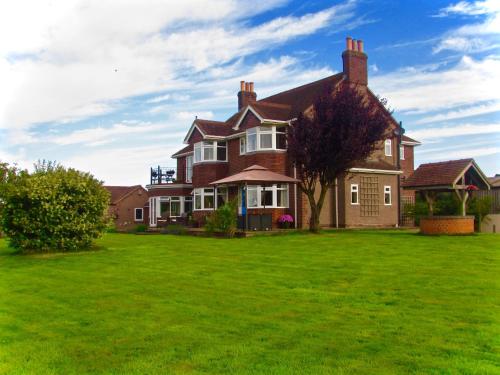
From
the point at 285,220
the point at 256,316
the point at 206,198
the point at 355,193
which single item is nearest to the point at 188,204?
the point at 206,198

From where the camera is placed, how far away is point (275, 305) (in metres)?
9.16

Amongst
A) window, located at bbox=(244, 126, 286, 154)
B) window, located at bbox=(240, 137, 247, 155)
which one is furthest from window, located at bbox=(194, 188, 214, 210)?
window, located at bbox=(244, 126, 286, 154)

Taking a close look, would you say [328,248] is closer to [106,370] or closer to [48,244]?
[48,244]

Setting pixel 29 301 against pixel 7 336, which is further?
pixel 29 301

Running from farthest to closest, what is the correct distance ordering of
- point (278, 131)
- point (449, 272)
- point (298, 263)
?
point (278, 131) → point (298, 263) → point (449, 272)

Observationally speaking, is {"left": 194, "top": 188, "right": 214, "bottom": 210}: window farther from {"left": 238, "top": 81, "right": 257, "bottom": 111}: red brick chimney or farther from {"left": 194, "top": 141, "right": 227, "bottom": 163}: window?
{"left": 238, "top": 81, "right": 257, "bottom": 111}: red brick chimney

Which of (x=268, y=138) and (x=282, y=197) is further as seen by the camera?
(x=268, y=138)

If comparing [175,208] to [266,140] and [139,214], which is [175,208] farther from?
[139,214]

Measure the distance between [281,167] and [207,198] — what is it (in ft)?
22.6

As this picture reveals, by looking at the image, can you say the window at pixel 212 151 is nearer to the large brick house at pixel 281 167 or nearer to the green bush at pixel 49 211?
the large brick house at pixel 281 167

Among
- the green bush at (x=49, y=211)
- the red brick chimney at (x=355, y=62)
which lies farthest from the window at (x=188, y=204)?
the green bush at (x=49, y=211)

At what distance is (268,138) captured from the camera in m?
31.6

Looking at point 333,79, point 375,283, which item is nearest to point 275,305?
point 375,283

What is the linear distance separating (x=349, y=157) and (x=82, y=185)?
42.1 feet
